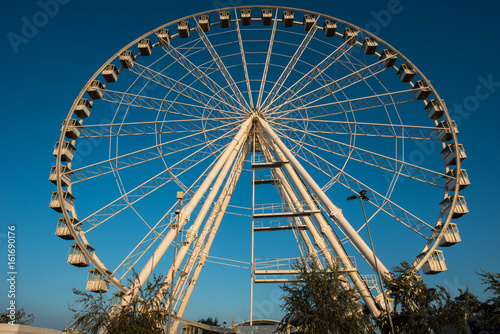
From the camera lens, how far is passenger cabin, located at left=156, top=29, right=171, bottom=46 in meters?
24.4

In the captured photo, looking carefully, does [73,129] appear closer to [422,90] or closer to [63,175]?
[63,175]

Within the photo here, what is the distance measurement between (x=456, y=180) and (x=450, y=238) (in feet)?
11.4

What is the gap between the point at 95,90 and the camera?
72.8ft

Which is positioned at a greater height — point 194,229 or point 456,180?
point 456,180

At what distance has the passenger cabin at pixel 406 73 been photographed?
23188 millimetres

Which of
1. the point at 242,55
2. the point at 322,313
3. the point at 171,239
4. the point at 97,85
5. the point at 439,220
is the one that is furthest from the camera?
the point at 242,55

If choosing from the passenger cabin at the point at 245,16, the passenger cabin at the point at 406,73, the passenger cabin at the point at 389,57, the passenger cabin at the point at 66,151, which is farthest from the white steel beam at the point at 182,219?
the passenger cabin at the point at 406,73

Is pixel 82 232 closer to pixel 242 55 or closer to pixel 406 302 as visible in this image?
pixel 242 55

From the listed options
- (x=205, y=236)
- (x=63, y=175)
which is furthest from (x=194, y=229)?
(x=63, y=175)

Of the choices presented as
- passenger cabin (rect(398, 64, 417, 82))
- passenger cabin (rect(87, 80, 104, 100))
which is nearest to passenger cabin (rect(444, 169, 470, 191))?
passenger cabin (rect(398, 64, 417, 82))

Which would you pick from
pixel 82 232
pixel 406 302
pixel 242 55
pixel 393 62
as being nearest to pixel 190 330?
pixel 82 232

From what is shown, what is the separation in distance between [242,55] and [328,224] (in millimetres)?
13137

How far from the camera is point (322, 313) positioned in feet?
51.6

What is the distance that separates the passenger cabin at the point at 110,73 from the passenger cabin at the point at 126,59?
65 cm
